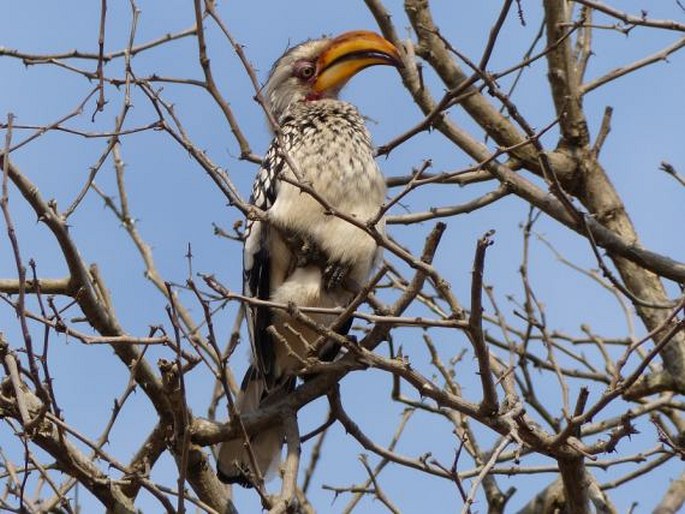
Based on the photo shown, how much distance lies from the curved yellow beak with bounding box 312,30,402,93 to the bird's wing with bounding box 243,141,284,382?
0.69 meters

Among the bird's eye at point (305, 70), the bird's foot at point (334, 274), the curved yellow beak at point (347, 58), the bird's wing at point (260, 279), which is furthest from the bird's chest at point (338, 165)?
the bird's eye at point (305, 70)

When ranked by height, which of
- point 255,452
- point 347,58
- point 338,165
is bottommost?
point 255,452

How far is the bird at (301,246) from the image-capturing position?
4.70 metres

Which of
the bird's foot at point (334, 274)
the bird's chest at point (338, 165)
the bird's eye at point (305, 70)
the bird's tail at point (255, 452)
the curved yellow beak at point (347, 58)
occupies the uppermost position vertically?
the bird's eye at point (305, 70)

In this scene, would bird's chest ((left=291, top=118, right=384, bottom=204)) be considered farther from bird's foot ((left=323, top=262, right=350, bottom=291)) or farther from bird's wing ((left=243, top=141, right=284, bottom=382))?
bird's foot ((left=323, top=262, right=350, bottom=291))

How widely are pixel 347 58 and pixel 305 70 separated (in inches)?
11.0

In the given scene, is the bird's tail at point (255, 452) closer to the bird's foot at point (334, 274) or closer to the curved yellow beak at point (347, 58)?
the bird's foot at point (334, 274)

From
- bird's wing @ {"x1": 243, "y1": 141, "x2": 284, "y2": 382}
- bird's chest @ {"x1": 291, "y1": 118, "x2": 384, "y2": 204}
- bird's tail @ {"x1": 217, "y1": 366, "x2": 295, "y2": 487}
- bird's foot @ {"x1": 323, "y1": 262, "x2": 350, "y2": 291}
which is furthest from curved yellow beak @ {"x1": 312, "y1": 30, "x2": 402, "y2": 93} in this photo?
bird's tail @ {"x1": 217, "y1": 366, "x2": 295, "y2": 487}

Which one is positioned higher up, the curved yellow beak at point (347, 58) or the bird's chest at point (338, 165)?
the curved yellow beak at point (347, 58)

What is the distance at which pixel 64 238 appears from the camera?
12.1ft

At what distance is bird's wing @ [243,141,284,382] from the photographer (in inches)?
190

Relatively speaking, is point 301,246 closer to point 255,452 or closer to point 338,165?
point 338,165

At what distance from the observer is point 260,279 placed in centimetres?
483

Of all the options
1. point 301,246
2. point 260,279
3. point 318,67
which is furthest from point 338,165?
point 318,67
